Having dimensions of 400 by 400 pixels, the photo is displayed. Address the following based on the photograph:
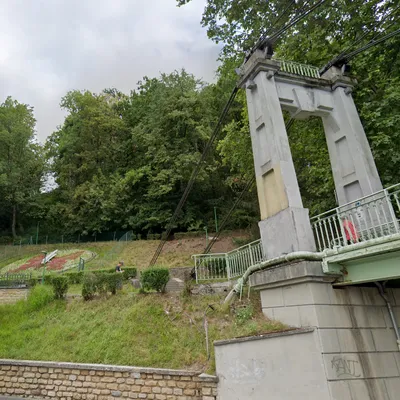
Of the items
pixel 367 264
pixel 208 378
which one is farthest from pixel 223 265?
pixel 367 264

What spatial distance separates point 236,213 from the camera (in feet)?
78.1

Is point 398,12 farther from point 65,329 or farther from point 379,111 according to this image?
point 65,329

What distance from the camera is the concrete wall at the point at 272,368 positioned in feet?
16.5

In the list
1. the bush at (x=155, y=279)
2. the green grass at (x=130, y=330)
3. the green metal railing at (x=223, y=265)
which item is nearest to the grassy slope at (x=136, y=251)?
the green metal railing at (x=223, y=265)

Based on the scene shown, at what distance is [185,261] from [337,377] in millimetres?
15344

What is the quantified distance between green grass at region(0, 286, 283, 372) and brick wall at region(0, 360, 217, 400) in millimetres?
289

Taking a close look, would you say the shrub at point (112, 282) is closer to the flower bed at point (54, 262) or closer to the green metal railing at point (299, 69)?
the green metal railing at point (299, 69)

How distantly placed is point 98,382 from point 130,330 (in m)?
1.41

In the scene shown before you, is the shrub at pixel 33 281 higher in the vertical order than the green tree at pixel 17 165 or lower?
lower

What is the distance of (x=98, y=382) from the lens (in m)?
7.21

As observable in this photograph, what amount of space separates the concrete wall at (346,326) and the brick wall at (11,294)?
1260 centimetres

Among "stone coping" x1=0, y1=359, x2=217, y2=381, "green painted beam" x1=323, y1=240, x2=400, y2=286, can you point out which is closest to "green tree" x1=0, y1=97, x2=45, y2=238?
"stone coping" x1=0, y1=359, x2=217, y2=381

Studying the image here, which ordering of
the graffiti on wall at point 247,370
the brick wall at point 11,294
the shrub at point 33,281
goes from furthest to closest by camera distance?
the shrub at point 33,281, the brick wall at point 11,294, the graffiti on wall at point 247,370

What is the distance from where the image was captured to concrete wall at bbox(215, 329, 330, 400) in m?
5.03
